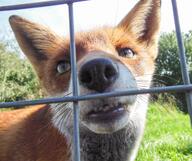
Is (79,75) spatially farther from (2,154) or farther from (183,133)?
(183,133)

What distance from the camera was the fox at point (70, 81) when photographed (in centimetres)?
325

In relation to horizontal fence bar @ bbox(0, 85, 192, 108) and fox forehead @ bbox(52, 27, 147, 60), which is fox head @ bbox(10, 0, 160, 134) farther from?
horizontal fence bar @ bbox(0, 85, 192, 108)

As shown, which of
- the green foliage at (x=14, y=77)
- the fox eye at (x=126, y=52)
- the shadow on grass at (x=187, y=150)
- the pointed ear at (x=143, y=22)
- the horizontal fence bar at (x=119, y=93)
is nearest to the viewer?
the horizontal fence bar at (x=119, y=93)

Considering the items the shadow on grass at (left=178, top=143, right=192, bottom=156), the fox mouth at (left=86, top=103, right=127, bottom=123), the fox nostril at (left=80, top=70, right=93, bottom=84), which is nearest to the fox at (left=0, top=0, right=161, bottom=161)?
the fox mouth at (left=86, top=103, right=127, bottom=123)

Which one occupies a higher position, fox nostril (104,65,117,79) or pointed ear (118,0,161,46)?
pointed ear (118,0,161,46)

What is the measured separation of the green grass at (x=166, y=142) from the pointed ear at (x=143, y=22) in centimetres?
100

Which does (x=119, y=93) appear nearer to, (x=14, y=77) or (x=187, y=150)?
(x=187, y=150)

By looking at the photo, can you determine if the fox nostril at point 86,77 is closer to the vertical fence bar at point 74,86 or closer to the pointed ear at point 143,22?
the vertical fence bar at point 74,86

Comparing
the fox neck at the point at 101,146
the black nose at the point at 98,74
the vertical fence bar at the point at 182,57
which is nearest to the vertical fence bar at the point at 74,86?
the black nose at the point at 98,74

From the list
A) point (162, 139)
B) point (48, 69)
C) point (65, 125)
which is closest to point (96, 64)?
point (65, 125)

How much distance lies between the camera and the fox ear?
143 inches

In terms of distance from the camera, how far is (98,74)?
230 centimetres

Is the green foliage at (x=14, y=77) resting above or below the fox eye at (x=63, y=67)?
below

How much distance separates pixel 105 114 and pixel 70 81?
0.77 meters
